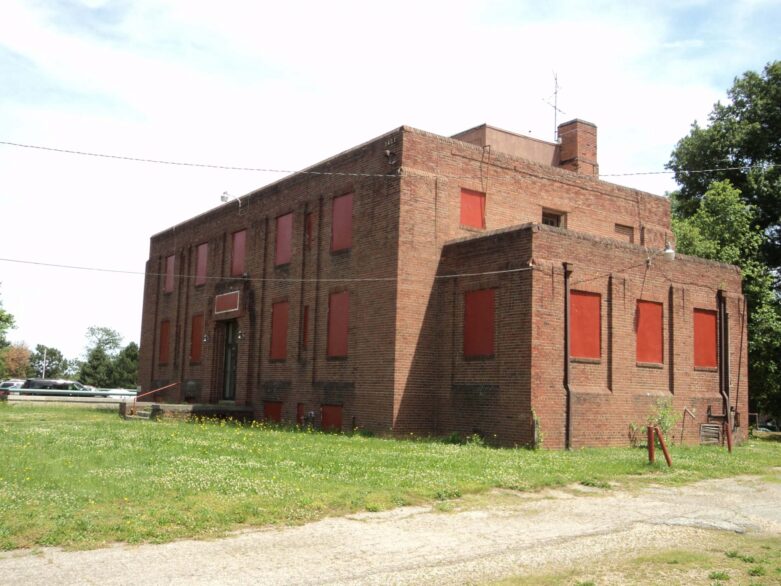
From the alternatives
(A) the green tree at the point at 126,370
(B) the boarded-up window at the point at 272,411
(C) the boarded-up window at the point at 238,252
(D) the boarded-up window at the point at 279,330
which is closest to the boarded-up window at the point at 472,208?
(D) the boarded-up window at the point at 279,330

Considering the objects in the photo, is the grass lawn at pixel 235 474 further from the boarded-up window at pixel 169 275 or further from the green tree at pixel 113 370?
the green tree at pixel 113 370

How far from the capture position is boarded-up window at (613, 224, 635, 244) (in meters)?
27.7

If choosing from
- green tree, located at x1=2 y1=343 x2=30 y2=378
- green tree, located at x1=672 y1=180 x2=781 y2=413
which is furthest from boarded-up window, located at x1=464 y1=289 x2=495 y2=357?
green tree, located at x1=2 y1=343 x2=30 y2=378

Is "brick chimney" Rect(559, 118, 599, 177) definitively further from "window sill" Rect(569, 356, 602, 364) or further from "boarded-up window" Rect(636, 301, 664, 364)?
"window sill" Rect(569, 356, 602, 364)

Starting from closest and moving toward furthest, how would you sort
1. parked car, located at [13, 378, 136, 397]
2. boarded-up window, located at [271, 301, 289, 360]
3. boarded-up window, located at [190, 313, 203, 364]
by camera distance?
boarded-up window, located at [271, 301, 289, 360] < boarded-up window, located at [190, 313, 203, 364] < parked car, located at [13, 378, 136, 397]

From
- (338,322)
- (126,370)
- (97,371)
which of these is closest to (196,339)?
(338,322)

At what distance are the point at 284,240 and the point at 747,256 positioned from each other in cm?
1983

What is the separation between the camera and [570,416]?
20438mm

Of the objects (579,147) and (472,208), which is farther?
(579,147)

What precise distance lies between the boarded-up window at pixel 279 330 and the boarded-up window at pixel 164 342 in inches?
400

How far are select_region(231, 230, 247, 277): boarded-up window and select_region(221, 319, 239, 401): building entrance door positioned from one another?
1954 mm

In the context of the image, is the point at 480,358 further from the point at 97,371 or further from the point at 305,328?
the point at 97,371

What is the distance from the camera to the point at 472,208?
2419 centimetres

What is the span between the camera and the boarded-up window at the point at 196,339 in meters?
33.7
